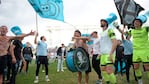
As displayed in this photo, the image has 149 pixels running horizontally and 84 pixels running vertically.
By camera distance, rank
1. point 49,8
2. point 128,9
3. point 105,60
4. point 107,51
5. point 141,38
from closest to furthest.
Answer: point 105,60 < point 107,51 < point 141,38 < point 128,9 < point 49,8

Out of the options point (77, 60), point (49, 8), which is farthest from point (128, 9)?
point (49, 8)

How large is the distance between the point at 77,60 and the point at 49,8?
12.9ft

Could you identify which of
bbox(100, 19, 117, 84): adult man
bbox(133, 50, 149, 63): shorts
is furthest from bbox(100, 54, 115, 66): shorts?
bbox(133, 50, 149, 63): shorts

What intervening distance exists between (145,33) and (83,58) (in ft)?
8.65

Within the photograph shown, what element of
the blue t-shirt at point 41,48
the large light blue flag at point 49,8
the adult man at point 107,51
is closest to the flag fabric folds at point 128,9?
the adult man at point 107,51

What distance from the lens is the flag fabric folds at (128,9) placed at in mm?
11655

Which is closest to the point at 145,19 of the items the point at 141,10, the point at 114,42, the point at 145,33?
the point at 145,33

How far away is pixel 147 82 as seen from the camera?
12242 millimetres

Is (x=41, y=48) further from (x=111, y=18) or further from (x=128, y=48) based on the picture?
(x=111, y=18)

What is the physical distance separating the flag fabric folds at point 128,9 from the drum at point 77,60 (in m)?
1.79

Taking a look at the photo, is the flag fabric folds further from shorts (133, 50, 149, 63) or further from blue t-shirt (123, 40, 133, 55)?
shorts (133, 50, 149, 63)

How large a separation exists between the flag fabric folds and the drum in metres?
1.79

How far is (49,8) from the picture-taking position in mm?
14305

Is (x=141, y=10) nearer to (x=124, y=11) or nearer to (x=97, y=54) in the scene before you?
(x=124, y=11)
